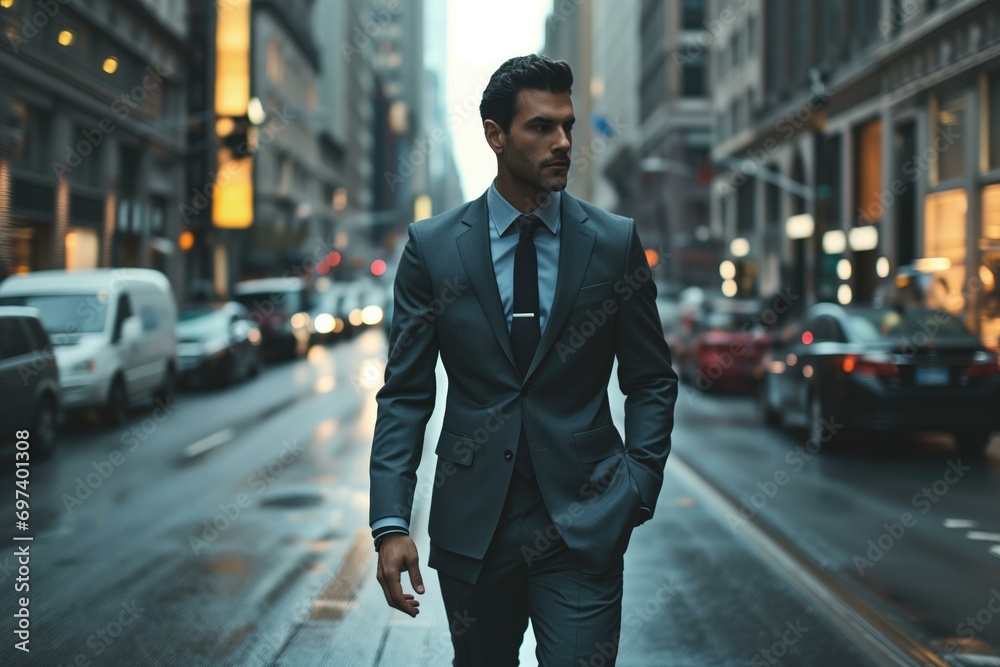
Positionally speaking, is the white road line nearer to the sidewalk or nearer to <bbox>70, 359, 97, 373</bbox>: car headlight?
<bbox>70, 359, 97, 373</bbox>: car headlight

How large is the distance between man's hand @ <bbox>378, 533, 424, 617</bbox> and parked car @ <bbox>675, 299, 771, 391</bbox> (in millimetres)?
19292

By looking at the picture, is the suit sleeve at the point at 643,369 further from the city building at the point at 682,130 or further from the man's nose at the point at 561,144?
the city building at the point at 682,130

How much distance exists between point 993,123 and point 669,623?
21.5 meters

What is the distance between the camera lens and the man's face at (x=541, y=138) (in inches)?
119

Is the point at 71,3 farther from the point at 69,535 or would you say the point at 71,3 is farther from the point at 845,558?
the point at 845,558

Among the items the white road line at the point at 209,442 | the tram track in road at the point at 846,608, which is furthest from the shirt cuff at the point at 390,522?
the white road line at the point at 209,442

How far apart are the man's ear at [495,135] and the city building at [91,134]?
22035 millimetres

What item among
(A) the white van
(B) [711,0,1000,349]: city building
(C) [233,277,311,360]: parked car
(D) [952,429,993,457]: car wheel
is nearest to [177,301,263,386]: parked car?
(A) the white van

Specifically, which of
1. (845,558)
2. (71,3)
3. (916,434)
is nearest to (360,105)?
(71,3)

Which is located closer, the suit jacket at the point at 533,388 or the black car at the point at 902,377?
the suit jacket at the point at 533,388

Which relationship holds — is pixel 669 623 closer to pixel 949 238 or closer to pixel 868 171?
pixel 949 238

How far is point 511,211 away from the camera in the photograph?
10.4 ft

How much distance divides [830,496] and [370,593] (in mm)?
5154

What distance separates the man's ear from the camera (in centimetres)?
312
